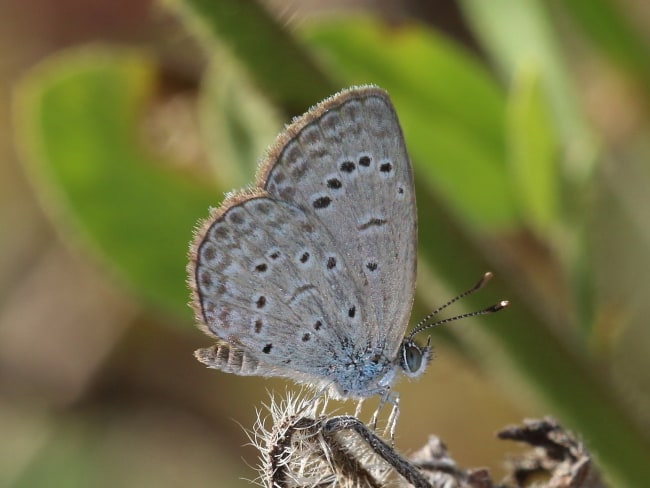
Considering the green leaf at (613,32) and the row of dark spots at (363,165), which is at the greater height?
the green leaf at (613,32)

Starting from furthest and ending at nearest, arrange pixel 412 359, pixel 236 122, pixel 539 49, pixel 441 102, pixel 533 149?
pixel 539 49 < pixel 441 102 < pixel 236 122 < pixel 533 149 < pixel 412 359

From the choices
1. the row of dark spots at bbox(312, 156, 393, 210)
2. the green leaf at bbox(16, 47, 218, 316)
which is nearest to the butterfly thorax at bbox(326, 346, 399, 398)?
the row of dark spots at bbox(312, 156, 393, 210)

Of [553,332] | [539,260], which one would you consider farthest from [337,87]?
[539,260]

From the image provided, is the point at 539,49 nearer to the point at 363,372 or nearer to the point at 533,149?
the point at 533,149

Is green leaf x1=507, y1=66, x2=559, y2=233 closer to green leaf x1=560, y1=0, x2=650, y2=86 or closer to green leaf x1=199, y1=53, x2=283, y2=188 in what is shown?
green leaf x1=199, y1=53, x2=283, y2=188

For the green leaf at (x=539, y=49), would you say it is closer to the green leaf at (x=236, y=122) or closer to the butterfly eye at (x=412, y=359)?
the green leaf at (x=236, y=122)

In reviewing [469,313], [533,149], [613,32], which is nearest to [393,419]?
[469,313]

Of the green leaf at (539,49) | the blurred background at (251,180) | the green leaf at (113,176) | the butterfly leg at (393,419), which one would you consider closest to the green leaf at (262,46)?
the blurred background at (251,180)
